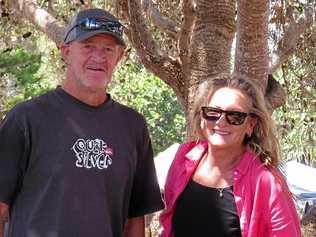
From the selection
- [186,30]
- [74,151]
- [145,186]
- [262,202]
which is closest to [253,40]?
[186,30]

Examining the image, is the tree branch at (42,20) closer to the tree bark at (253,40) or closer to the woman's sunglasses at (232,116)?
the tree bark at (253,40)

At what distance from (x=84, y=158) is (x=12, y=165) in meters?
0.31

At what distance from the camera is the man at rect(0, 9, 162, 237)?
285cm

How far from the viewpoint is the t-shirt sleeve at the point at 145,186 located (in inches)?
125

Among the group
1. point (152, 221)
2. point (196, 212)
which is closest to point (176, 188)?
point (196, 212)

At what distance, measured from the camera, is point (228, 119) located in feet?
9.84

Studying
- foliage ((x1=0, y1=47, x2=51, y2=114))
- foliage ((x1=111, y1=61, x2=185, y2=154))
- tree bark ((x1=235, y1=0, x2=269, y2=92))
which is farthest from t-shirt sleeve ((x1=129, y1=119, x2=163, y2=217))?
foliage ((x1=111, y1=61, x2=185, y2=154))

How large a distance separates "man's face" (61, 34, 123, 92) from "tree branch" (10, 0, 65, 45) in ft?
9.37

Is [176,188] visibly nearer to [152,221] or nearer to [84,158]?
[84,158]

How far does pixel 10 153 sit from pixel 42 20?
145 inches

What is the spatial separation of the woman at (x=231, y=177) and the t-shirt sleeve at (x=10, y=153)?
758 mm

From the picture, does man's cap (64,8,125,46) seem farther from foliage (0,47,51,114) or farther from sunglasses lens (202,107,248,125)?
foliage (0,47,51,114)

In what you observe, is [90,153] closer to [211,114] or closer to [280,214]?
[211,114]

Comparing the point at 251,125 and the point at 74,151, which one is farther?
the point at 251,125
